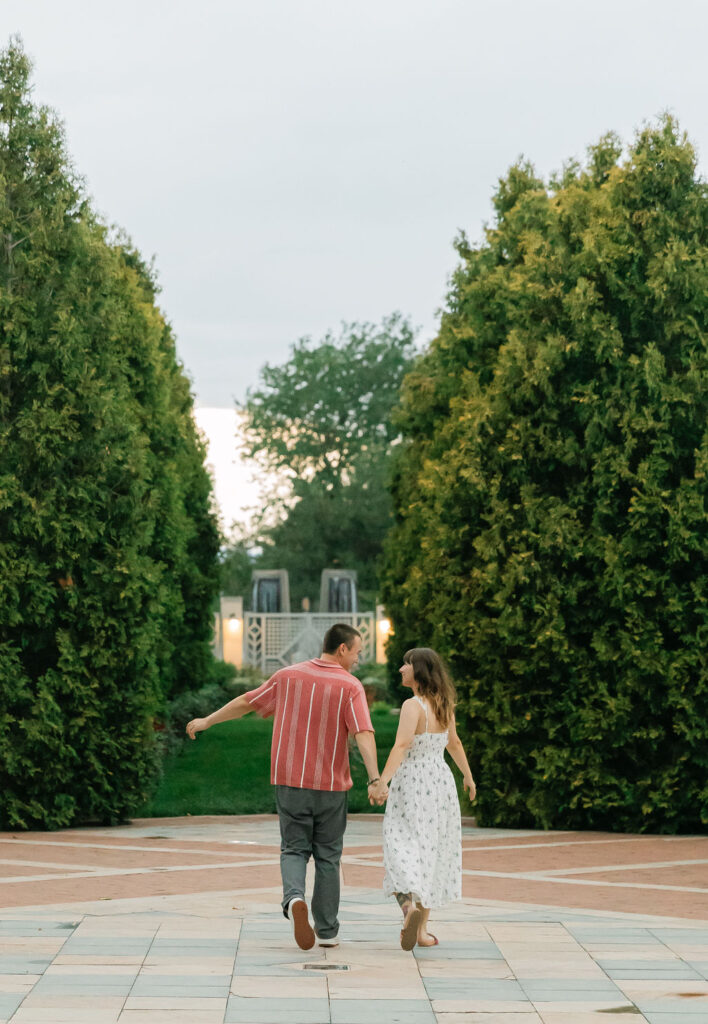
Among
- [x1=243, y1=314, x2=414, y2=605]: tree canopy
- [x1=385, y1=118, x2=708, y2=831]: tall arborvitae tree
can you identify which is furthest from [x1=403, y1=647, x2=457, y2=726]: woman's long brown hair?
[x1=243, y1=314, x2=414, y2=605]: tree canopy

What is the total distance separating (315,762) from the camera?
780cm

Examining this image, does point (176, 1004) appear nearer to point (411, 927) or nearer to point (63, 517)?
point (411, 927)

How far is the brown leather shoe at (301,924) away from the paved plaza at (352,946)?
117 millimetres

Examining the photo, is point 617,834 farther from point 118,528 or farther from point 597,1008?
point 597,1008

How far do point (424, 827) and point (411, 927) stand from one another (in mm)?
633

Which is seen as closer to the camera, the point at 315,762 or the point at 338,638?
the point at 315,762

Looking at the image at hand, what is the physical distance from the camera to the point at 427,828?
26.5 ft

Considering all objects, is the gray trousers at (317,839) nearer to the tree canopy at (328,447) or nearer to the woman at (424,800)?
the woman at (424,800)

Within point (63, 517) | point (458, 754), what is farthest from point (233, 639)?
point (458, 754)

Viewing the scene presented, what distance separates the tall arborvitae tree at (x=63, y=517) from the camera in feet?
52.6

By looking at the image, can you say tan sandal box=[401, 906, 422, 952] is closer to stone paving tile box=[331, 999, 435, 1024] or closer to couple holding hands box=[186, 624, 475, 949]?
couple holding hands box=[186, 624, 475, 949]

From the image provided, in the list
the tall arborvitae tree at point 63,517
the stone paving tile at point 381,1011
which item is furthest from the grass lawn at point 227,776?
the stone paving tile at point 381,1011

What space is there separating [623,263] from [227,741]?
12.3 m

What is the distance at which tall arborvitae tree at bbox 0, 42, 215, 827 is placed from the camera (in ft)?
52.6
